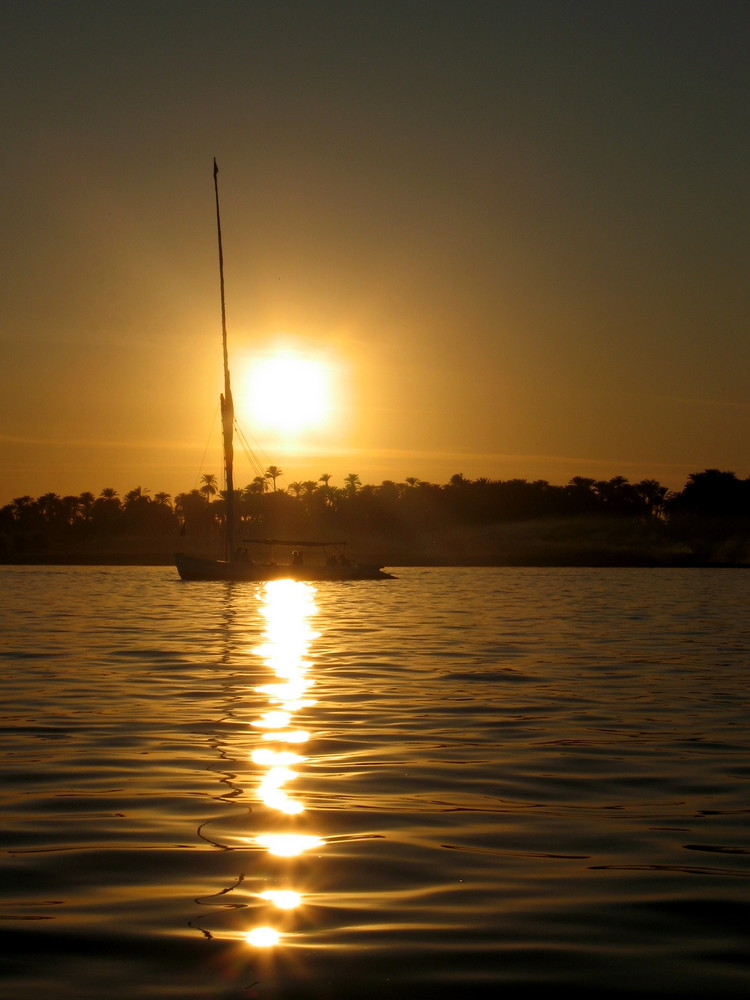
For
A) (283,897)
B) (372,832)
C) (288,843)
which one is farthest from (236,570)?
(283,897)

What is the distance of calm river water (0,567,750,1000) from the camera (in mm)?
6613

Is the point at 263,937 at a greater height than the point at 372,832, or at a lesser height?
greater

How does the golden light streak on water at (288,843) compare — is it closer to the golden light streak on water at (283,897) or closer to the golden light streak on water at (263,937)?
the golden light streak on water at (283,897)

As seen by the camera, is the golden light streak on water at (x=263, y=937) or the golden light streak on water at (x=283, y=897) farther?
the golden light streak on water at (x=283, y=897)

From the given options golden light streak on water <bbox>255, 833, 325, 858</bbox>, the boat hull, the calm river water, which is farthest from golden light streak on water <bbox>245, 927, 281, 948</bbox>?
the boat hull

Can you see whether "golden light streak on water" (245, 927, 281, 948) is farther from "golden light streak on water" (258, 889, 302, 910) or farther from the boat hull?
the boat hull

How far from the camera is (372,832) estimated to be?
982 centimetres

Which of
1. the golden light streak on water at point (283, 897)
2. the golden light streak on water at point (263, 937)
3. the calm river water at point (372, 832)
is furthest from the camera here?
the golden light streak on water at point (283, 897)

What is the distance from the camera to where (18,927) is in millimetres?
7117

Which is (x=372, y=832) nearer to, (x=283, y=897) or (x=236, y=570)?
(x=283, y=897)

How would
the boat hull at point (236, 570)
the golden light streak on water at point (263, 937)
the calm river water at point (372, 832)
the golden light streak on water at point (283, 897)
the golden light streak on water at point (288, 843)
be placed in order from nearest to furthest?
the calm river water at point (372, 832), the golden light streak on water at point (263, 937), the golden light streak on water at point (283, 897), the golden light streak on water at point (288, 843), the boat hull at point (236, 570)

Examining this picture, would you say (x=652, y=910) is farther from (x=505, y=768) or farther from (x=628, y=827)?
(x=505, y=768)

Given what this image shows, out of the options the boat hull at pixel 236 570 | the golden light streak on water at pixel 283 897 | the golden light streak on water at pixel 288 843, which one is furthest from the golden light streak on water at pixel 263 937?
the boat hull at pixel 236 570

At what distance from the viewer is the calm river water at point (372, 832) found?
6.61m
